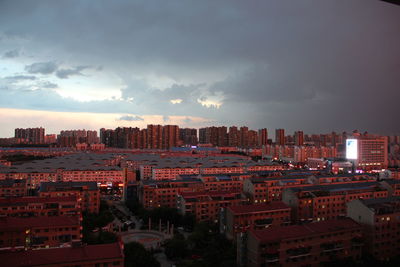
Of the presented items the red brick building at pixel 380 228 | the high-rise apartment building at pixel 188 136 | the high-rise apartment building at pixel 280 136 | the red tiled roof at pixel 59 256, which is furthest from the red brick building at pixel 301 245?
the high-rise apartment building at pixel 188 136

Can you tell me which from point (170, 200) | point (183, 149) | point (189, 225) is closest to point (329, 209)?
point (189, 225)

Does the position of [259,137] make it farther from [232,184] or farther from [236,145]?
[232,184]

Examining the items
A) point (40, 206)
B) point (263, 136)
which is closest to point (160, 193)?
point (40, 206)

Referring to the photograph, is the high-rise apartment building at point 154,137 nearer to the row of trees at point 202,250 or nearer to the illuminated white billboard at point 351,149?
the illuminated white billboard at point 351,149

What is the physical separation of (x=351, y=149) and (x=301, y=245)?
10.4m

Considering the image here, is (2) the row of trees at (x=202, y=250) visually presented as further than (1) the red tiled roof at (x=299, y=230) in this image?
Yes

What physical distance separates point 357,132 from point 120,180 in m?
9.63

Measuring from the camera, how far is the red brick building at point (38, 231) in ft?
10.1

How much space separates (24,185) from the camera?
6.29 m

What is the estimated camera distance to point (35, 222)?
11.1ft

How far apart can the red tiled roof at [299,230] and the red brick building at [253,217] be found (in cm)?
89

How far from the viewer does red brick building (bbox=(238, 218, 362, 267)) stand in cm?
293

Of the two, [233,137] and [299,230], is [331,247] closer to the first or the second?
[299,230]

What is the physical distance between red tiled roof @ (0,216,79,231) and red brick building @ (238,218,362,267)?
5.99ft
